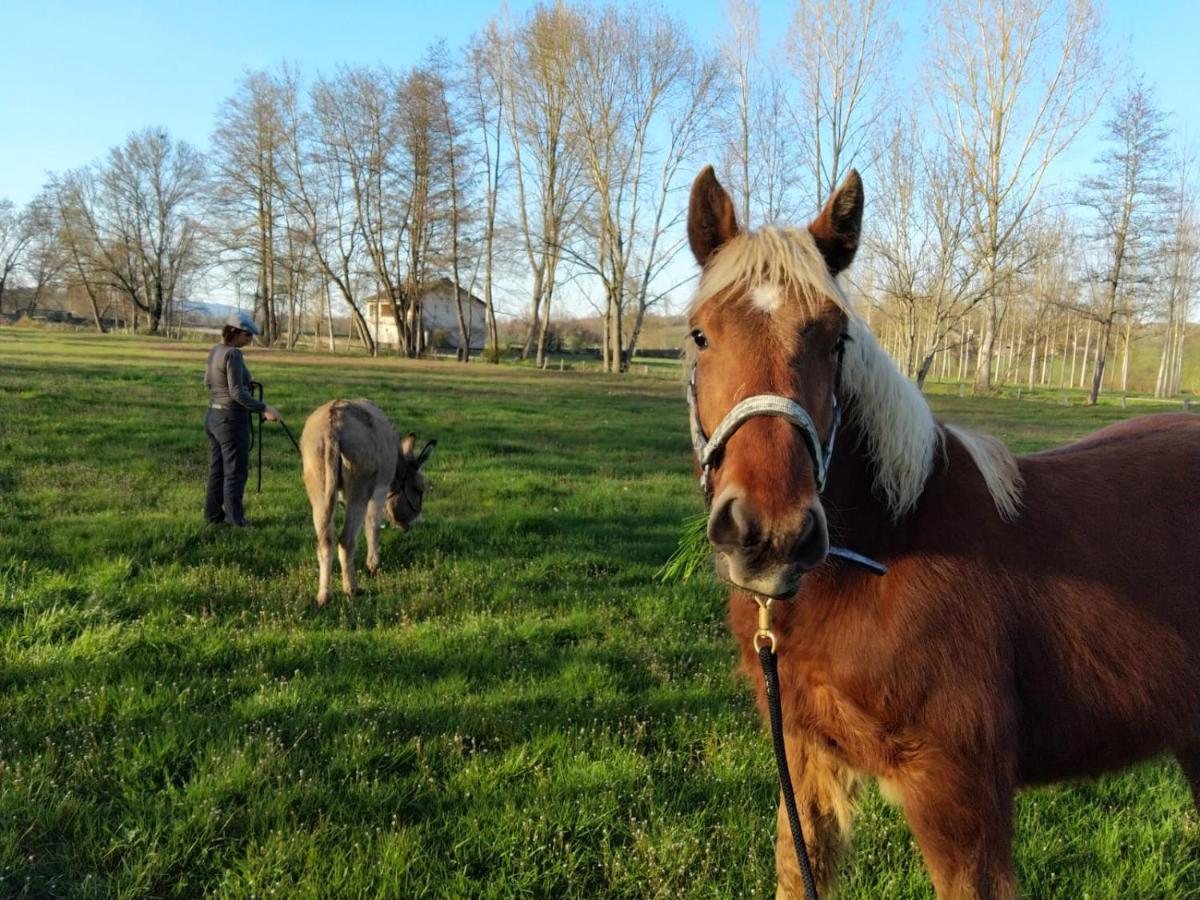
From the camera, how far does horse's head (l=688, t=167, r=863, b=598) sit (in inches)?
67.8

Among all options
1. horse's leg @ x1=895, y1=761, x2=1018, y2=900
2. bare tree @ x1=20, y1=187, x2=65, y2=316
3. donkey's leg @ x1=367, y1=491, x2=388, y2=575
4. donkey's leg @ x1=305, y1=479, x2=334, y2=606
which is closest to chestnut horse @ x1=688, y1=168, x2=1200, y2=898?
horse's leg @ x1=895, y1=761, x2=1018, y2=900

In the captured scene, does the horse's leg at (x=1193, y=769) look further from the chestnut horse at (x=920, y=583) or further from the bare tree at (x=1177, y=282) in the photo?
the bare tree at (x=1177, y=282)

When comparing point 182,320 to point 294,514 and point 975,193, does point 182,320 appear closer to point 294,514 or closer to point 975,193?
point 975,193

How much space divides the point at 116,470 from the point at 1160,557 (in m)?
11.4

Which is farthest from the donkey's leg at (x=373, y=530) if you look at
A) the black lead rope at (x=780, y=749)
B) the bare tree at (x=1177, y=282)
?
the bare tree at (x=1177, y=282)

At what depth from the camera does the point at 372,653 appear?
4.95 meters

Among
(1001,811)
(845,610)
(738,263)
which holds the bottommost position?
(1001,811)

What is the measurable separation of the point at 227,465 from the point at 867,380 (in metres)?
7.39

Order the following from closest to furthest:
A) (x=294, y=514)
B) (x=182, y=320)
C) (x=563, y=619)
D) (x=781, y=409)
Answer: (x=781, y=409)
(x=563, y=619)
(x=294, y=514)
(x=182, y=320)

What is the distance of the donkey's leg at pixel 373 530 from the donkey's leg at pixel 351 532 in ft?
0.80

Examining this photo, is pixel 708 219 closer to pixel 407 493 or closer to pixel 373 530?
pixel 373 530

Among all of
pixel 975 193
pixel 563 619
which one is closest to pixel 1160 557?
pixel 563 619

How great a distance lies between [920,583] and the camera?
2.24 m

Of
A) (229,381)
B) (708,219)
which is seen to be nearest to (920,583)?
(708,219)
